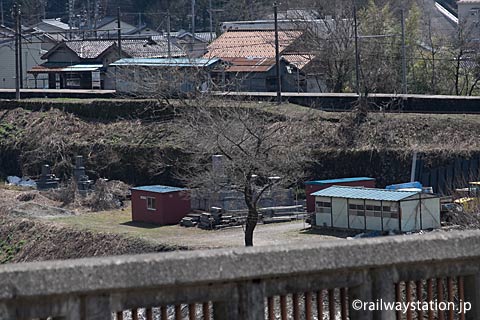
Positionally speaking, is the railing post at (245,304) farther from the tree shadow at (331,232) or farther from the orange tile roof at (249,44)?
the orange tile roof at (249,44)

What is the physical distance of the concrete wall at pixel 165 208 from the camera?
21.7m

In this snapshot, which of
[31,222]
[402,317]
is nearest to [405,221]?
[31,222]

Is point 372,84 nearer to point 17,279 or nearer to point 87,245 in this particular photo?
point 87,245

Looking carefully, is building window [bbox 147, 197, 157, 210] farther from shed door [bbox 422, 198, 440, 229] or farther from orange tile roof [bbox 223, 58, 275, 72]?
orange tile roof [bbox 223, 58, 275, 72]

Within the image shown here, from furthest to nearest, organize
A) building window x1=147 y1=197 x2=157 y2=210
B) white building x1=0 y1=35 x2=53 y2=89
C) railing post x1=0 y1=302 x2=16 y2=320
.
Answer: white building x1=0 y1=35 x2=53 y2=89, building window x1=147 y1=197 x2=157 y2=210, railing post x1=0 y1=302 x2=16 y2=320

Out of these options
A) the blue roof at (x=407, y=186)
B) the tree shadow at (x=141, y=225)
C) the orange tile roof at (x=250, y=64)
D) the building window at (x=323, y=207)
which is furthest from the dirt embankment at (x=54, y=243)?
the orange tile roof at (x=250, y=64)

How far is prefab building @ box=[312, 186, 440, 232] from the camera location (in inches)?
739

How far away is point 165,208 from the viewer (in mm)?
21719

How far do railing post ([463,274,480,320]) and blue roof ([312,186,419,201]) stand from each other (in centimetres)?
1525

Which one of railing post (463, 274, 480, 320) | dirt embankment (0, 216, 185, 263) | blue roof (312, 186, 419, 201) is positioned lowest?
dirt embankment (0, 216, 185, 263)

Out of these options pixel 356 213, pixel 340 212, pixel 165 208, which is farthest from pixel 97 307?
pixel 165 208

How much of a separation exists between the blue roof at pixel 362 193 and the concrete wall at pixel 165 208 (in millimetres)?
3197

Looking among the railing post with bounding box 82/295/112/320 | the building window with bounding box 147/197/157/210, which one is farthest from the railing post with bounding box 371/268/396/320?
the building window with bounding box 147/197/157/210

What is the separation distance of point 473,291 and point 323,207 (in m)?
16.5
